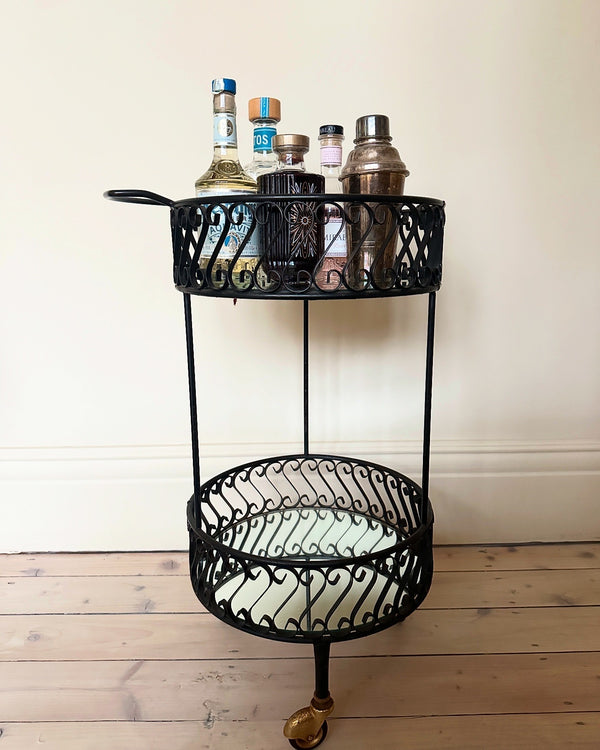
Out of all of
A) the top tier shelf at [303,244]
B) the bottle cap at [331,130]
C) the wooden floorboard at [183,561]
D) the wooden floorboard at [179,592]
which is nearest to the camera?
the top tier shelf at [303,244]

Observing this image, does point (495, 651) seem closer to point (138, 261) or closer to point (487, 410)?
point (487, 410)

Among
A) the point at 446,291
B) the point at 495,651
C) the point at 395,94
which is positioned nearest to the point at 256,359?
the point at 446,291

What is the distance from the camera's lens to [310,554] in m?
1.05

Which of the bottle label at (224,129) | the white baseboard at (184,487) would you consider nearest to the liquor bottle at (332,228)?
the bottle label at (224,129)

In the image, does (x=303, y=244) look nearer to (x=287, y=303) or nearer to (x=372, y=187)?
(x=372, y=187)

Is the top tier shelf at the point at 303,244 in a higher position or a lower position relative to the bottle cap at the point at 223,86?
lower

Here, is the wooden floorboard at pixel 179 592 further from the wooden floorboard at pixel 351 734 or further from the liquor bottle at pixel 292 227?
the liquor bottle at pixel 292 227

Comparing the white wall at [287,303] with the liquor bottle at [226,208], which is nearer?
the liquor bottle at [226,208]

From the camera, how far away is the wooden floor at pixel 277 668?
2.67ft

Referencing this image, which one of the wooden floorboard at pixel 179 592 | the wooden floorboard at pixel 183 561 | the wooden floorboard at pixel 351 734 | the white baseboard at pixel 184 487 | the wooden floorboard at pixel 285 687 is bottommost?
the wooden floorboard at pixel 351 734

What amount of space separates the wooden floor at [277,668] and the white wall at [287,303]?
159 millimetres

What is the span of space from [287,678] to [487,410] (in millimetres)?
654

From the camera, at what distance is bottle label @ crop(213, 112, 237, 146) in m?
0.77

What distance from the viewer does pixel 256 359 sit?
1205 mm
